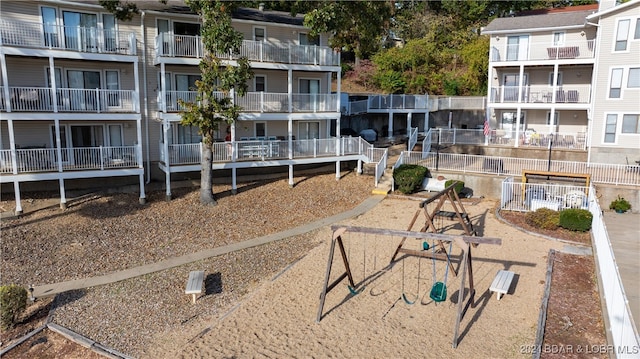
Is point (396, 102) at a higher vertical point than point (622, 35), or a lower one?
lower

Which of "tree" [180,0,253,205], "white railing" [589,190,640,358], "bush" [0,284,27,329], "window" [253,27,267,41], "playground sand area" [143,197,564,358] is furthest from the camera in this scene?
"window" [253,27,267,41]

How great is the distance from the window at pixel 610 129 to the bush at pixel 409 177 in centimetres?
1143

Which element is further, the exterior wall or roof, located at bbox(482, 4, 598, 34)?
roof, located at bbox(482, 4, 598, 34)

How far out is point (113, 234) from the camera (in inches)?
748

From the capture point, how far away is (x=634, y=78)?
86.3 ft

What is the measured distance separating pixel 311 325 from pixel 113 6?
17.5m

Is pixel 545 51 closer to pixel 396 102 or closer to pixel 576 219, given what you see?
pixel 396 102

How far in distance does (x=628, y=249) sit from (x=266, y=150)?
16564 mm

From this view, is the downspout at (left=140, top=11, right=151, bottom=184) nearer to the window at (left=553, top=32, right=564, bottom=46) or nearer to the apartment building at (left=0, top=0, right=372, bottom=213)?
the apartment building at (left=0, top=0, right=372, bottom=213)

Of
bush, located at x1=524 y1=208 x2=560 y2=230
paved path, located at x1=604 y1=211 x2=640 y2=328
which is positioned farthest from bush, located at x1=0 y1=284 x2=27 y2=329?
bush, located at x1=524 y1=208 x2=560 y2=230

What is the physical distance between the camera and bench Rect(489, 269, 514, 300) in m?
12.8

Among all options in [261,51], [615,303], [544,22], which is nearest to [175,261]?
[261,51]

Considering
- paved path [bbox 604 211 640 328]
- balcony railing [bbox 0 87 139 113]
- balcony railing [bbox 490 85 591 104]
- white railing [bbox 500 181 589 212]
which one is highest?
balcony railing [bbox 490 85 591 104]

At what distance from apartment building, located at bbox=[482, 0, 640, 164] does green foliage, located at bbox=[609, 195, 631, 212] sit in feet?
22.6
